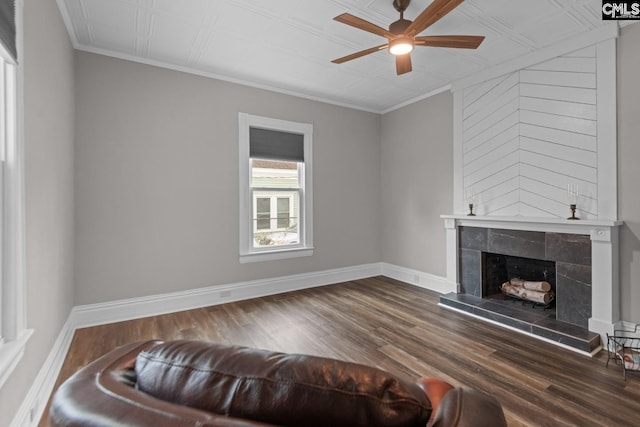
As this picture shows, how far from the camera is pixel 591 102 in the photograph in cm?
290

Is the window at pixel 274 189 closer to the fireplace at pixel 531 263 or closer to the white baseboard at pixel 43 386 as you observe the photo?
the white baseboard at pixel 43 386

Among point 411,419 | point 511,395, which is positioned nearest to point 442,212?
point 511,395

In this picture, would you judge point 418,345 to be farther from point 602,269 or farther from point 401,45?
point 401,45

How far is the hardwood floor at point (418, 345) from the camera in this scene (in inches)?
77.1

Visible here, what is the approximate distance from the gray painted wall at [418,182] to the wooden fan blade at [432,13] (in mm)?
2190

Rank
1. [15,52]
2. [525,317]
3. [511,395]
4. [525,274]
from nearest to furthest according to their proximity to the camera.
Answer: [15,52] → [511,395] → [525,317] → [525,274]

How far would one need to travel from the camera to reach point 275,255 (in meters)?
4.28

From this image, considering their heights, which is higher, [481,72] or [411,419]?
[481,72]

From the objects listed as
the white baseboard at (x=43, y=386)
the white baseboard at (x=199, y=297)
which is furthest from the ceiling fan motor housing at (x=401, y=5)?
the white baseboard at (x=43, y=386)

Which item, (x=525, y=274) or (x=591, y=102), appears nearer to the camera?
(x=591, y=102)

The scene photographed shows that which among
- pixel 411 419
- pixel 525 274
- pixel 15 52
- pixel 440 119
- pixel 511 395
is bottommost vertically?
pixel 511 395

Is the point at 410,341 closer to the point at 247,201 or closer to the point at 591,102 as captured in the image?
the point at 247,201

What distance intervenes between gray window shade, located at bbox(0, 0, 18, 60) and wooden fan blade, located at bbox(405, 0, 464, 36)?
2.30 metres

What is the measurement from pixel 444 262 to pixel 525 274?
97 centimetres
